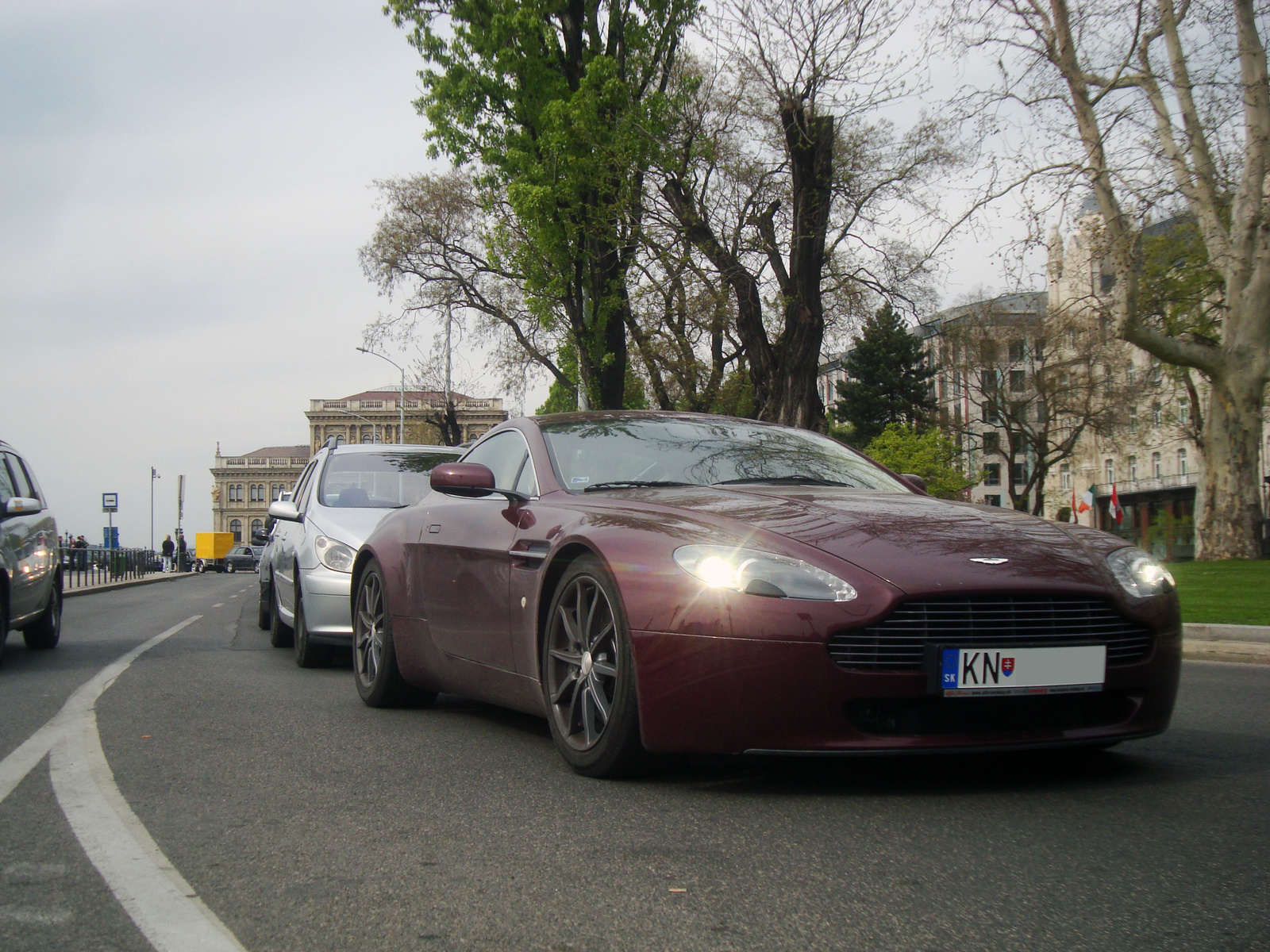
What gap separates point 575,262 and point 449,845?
23118 millimetres

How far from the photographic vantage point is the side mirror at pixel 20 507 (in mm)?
8875

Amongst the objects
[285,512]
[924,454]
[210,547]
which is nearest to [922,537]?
[285,512]

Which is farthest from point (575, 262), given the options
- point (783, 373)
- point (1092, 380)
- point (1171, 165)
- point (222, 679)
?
point (1092, 380)

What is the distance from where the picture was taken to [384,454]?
10.5 m

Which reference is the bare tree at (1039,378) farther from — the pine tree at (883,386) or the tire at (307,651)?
the tire at (307,651)

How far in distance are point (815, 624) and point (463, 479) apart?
1941 millimetres

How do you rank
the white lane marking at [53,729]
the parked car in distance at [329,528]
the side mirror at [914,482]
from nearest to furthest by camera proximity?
the white lane marking at [53,729]
the side mirror at [914,482]
the parked car in distance at [329,528]

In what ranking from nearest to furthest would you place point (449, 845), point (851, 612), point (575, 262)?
1. point (449, 845)
2. point (851, 612)
3. point (575, 262)

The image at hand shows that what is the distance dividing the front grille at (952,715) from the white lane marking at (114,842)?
6.13 feet

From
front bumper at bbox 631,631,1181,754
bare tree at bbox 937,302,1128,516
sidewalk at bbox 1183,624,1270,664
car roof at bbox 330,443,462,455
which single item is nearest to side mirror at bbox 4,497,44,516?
car roof at bbox 330,443,462,455

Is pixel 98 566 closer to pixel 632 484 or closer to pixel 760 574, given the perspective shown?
pixel 632 484

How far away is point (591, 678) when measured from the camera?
426 cm

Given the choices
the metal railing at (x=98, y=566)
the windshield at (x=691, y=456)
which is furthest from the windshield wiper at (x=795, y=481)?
the metal railing at (x=98, y=566)

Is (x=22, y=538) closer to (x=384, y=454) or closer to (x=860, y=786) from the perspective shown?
(x=384, y=454)
